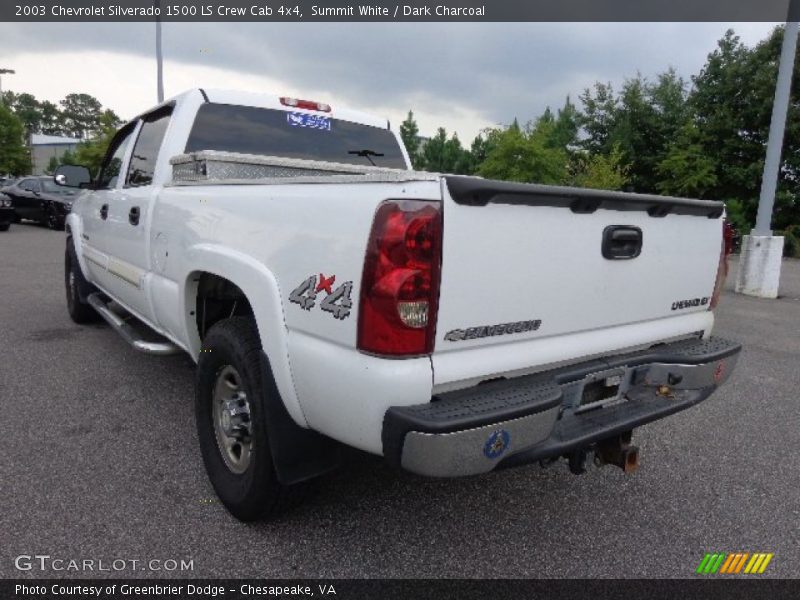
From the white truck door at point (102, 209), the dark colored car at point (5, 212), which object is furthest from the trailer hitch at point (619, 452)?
the dark colored car at point (5, 212)

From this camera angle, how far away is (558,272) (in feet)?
7.13

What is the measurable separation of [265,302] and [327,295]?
1.26 ft

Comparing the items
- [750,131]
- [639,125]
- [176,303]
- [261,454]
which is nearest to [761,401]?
[261,454]

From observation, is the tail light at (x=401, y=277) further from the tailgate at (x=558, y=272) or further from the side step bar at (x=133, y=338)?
the side step bar at (x=133, y=338)

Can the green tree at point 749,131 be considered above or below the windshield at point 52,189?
above

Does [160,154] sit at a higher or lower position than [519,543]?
higher

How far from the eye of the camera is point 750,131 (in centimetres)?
2497

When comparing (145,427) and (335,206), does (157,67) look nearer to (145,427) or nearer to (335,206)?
(145,427)

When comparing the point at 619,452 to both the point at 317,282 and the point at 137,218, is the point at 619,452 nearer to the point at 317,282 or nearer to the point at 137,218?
the point at 317,282

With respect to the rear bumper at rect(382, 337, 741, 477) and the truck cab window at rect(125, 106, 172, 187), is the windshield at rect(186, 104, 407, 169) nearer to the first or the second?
the truck cab window at rect(125, 106, 172, 187)

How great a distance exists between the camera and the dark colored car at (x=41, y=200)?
17.4 m

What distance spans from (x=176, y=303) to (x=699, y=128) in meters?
28.1

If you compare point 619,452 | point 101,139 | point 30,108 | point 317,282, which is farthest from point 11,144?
point 30,108

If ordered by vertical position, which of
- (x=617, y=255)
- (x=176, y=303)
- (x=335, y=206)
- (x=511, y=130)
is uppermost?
(x=511, y=130)
